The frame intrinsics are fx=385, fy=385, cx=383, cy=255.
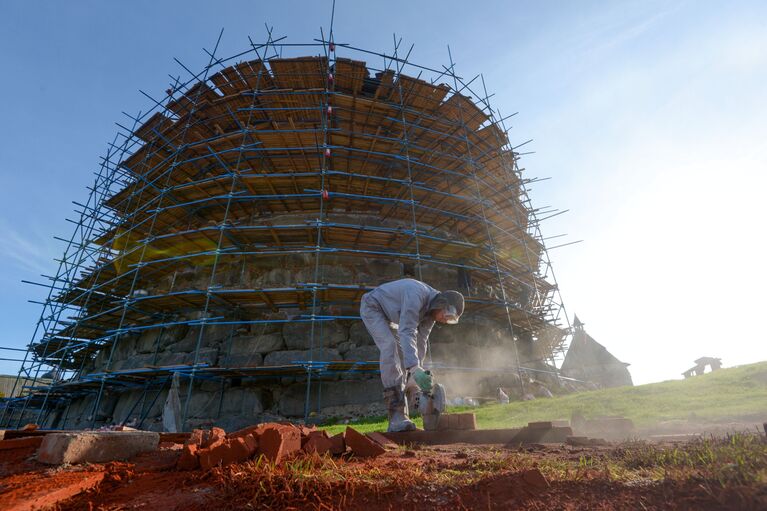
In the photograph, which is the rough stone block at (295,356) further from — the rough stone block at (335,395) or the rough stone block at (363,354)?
the rough stone block at (335,395)

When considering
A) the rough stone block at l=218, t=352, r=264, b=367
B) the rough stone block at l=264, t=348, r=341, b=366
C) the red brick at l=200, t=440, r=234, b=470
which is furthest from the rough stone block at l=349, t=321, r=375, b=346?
the red brick at l=200, t=440, r=234, b=470

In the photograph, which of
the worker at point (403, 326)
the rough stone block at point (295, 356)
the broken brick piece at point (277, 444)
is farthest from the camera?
the rough stone block at point (295, 356)

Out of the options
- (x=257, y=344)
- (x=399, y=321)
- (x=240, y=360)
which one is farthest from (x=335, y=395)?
(x=399, y=321)

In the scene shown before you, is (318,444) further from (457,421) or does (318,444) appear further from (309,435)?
(457,421)

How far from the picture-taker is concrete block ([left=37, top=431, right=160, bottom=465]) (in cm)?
285

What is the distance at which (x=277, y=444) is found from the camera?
245 cm

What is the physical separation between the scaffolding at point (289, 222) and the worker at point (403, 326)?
→ 3.93 metres

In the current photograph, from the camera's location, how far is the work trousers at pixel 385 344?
4.31 meters

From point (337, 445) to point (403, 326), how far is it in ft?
5.52

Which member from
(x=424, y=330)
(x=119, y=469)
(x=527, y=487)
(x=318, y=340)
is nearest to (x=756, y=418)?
(x=424, y=330)

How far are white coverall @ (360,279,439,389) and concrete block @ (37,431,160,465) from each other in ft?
7.73

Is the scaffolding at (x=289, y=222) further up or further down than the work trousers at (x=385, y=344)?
further up

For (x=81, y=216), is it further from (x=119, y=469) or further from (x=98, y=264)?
(x=119, y=469)

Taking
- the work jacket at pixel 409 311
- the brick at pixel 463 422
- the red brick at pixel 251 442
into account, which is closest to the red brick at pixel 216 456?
the red brick at pixel 251 442
